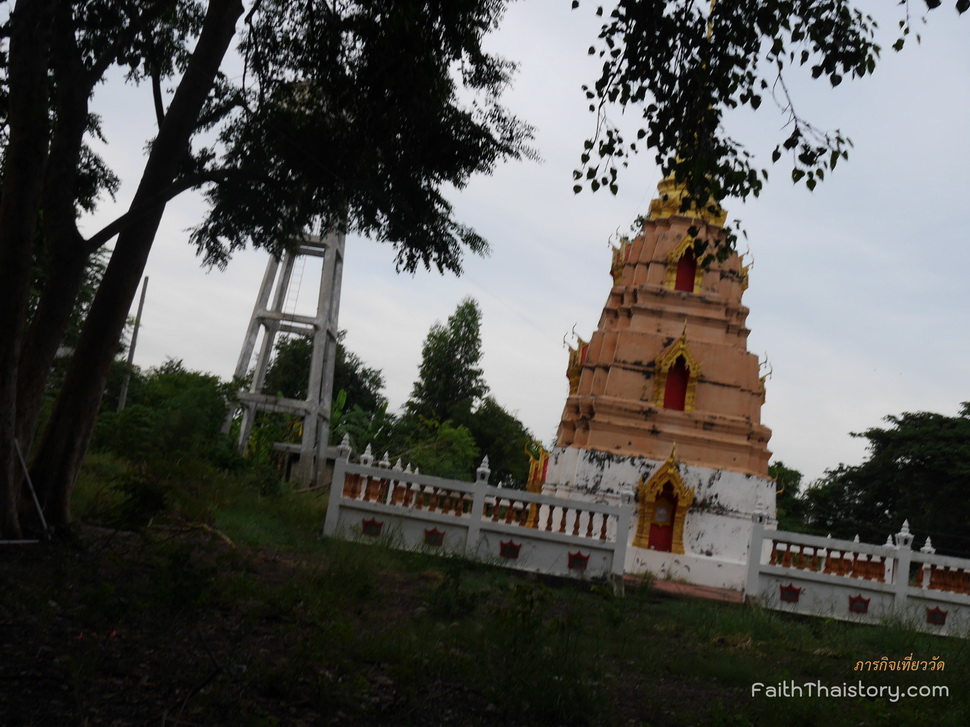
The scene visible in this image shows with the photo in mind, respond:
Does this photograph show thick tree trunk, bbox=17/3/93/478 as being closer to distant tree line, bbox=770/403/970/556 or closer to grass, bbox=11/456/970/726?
grass, bbox=11/456/970/726

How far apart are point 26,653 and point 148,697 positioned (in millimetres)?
875

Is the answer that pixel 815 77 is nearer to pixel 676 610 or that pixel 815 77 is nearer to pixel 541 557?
pixel 676 610

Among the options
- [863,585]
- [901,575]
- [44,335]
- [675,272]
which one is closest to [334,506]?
[44,335]

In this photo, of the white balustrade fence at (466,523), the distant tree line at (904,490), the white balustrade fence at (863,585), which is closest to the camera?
the white balustrade fence at (863,585)

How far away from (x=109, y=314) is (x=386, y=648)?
3.98 m

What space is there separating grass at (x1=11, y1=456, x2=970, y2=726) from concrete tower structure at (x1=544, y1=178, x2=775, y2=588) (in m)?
5.75

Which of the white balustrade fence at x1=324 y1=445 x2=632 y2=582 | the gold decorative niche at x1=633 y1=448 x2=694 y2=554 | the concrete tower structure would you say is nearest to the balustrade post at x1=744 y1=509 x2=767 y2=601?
the white balustrade fence at x1=324 y1=445 x2=632 y2=582

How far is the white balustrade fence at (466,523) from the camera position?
42.8ft

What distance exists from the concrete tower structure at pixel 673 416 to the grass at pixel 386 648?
5.75 metres

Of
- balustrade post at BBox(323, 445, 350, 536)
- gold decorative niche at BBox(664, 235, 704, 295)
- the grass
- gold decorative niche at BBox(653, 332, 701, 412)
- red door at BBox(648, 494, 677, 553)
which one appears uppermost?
gold decorative niche at BBox(664, 235, 704, 295)

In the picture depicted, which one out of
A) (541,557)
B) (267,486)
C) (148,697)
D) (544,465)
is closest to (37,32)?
(148,697)

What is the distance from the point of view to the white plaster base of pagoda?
16.4 meters

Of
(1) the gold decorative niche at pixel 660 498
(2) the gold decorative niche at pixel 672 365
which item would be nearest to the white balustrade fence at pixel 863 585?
(1) the gold decorative niche at pixel 660 498

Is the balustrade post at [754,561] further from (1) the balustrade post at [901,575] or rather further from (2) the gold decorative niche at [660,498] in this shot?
(2) the gold decorative niche at [660,498]
